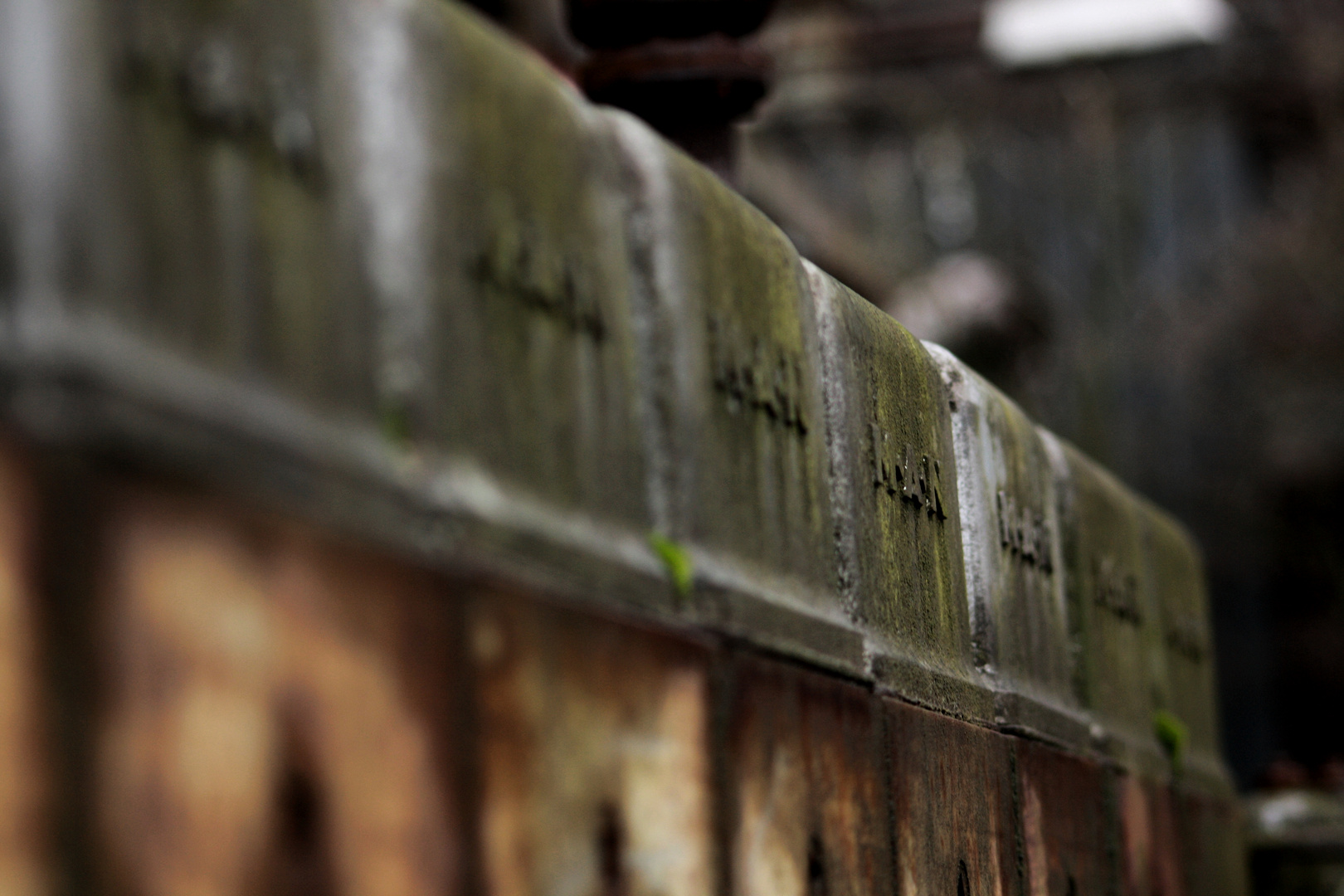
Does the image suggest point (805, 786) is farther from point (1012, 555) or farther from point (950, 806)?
point (1012, 555)

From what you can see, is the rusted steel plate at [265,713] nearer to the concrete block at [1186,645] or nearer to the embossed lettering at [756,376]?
the embossed lettering at [756,376]

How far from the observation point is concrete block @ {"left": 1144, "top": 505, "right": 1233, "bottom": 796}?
14.2ft

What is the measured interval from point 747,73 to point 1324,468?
53.6 feet

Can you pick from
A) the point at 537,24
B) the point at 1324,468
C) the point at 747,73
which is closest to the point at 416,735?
the point at 747,73

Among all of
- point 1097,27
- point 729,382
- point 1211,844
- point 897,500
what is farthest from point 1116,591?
point 1097,27

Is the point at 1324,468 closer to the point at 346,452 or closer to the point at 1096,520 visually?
the point at 1096,520

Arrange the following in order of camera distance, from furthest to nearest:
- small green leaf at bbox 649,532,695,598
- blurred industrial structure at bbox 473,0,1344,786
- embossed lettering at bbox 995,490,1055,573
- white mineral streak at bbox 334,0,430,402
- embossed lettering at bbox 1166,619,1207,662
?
blurred industrial structure at bbox 473,0,1344,786 → embossed lettering at bbox 1166,619,1207,662 → embossed lettering at bbox 995,490,1055,573 → small green leaf at bbox 649,532,695,598 → white mineral streak at bbox 334,0,430,402

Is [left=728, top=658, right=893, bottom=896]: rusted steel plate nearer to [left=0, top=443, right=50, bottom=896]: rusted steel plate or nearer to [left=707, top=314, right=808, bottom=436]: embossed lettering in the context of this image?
[left=707, top=314, right=808, bottom=436]: embossed lettering

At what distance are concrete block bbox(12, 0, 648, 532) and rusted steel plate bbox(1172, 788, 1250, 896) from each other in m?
2.63

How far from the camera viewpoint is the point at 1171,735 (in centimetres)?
425

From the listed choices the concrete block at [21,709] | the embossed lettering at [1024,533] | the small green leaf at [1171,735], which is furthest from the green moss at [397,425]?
the small green leaf at [1171,735]

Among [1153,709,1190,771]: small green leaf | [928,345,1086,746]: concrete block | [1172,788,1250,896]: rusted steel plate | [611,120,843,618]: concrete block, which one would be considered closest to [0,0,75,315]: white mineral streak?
[611,120,843,618]: concrete block

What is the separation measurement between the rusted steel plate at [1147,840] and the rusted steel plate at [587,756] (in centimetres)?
188

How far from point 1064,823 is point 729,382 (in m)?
1.44
